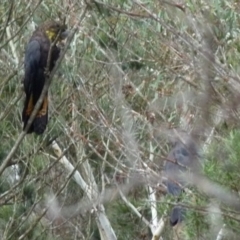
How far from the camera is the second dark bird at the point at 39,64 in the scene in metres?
5.45

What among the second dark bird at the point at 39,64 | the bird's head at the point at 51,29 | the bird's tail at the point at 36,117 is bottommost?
the bird's tail at the point at 36,117

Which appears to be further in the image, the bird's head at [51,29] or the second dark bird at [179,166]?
the bird's head at [51,29]

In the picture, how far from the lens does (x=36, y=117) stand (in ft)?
17.5

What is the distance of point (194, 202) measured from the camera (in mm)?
3139

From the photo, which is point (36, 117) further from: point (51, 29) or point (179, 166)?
point (179, 166)

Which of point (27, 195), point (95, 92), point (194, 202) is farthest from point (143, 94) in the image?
point (194, 202)

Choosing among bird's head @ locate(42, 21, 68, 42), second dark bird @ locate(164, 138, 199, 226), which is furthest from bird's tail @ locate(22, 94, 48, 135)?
second dark bird @ locate(164, 138, 199, 226)

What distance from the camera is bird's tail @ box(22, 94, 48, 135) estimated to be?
5.26 meters

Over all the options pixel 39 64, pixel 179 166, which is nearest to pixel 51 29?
pixel 39 64

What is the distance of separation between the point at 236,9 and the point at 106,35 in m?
2.36

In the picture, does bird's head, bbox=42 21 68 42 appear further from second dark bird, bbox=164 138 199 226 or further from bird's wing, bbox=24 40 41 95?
second dark bird, bbox=164 138 199 226

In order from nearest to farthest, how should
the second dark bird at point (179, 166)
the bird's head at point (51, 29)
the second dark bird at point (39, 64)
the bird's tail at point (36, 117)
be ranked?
the second dark bird at point (179, 166)
the bird's tail at point (36, 117)
the second dark bird at point (39, 64)
the bird's head at point (51, 29)

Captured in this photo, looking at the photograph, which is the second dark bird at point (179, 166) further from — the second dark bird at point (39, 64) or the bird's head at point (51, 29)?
the bird's head at point (51, 29)

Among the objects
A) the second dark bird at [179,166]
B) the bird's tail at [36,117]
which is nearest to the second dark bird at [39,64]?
the bird's tail at [36,117]
